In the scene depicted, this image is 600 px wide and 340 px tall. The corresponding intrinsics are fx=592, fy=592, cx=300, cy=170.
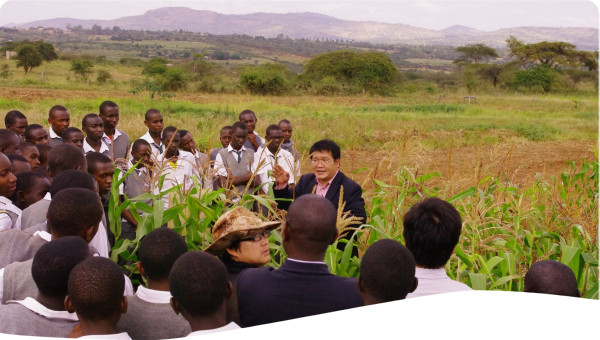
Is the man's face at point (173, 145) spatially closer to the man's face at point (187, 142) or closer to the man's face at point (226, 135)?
the man's face at point (187, 142)

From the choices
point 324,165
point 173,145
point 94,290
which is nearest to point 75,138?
point 173,145

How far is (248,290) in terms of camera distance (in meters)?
2.00

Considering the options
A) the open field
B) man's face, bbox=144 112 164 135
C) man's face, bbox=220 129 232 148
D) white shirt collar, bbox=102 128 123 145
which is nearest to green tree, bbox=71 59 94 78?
the open field

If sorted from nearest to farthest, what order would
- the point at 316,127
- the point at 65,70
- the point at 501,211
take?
the point at 501,211 < the point at 316,127 < the point at 65,70

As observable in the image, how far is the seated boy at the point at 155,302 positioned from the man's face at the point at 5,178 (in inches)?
Result: 52.4

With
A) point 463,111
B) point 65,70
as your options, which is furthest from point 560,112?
point 65,70

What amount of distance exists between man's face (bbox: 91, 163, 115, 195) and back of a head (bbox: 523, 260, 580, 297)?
2.15 meters

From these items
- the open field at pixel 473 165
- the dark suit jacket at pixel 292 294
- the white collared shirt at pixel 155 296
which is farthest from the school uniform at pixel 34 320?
the open field at pixel 473 165

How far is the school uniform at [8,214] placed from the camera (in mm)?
2662

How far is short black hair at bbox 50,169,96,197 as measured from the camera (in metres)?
2.67

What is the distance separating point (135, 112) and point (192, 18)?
6018 centimetres

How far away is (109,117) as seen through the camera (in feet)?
16.0

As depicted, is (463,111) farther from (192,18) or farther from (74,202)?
(192,18)

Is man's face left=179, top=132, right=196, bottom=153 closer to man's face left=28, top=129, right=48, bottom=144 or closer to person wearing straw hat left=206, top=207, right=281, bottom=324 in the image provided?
man's face left=28, top=129, right=48, bottom=144
